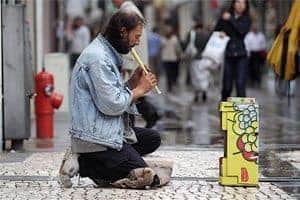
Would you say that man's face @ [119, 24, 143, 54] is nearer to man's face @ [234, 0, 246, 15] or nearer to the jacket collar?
the jacket collar

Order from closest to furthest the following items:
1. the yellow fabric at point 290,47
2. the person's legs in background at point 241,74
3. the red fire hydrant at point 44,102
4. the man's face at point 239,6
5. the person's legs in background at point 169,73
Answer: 1. the yellow fabric at point 290,47
2. the red fire hydrant at point 44,102
3. the man's face at point 239,6
4. the person's legs in background at point 241,74
5. the person's legs in background at point 169,73

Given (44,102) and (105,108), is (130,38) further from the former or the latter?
(44,102)

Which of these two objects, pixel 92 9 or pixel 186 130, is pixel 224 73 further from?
pixel 92 9

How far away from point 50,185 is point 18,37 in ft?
8.57

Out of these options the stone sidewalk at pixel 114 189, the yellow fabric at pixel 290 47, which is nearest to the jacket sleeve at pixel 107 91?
the stone sidewalk at pixel 114 189

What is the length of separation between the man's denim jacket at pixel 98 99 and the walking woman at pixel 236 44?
6.14m

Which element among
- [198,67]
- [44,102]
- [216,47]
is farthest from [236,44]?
[198,67]

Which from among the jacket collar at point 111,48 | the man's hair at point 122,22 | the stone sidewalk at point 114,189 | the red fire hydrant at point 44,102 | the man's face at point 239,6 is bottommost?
the stone sidewalk at point 114,189

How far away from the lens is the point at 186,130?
1284 cm

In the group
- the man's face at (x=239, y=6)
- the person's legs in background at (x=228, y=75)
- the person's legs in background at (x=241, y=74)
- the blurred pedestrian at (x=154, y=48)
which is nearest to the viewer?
the man's face at (x=239, y=6)

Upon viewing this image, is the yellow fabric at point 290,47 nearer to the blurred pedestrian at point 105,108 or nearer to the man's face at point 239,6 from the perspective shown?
the blurred pedestrian at point 105,108

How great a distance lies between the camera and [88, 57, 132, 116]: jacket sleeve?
7285 millimetres

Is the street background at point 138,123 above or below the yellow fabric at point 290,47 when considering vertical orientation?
below

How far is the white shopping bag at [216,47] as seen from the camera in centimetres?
1400
